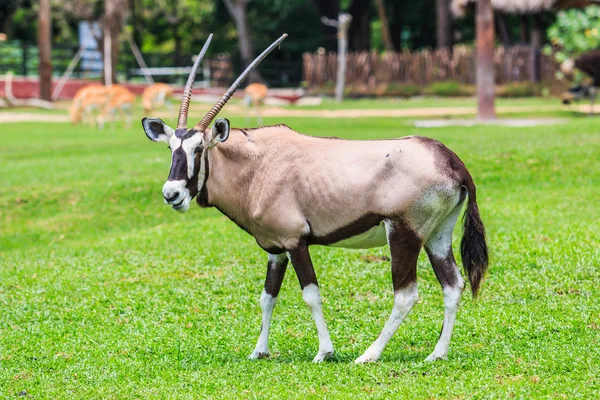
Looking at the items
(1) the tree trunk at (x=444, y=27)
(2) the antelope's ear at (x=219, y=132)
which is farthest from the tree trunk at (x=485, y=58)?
(1) the tree trunk at (x=444, y=27)

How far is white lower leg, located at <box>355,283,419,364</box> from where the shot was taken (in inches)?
242

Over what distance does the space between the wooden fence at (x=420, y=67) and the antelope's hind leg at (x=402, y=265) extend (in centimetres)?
3005

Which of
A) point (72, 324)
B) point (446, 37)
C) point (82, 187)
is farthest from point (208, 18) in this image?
point (72, 324)

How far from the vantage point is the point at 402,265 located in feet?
20.0

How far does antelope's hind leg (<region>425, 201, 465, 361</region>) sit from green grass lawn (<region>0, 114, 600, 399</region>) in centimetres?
16

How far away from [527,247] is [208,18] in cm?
4329

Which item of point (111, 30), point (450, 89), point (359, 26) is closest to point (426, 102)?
point (450, 89)

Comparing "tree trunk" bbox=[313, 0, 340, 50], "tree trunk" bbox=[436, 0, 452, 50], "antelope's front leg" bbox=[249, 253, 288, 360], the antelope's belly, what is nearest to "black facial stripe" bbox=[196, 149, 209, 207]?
"antelope's front leg" bbox=[249, 253, 288, 360]

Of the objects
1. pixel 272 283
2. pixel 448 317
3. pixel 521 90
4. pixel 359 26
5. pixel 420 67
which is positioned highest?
pixel 359 26

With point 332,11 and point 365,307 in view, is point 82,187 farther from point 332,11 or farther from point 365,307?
point 332,11

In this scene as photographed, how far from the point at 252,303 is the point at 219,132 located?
2401mm

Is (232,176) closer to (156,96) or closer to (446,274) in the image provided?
(446,274)

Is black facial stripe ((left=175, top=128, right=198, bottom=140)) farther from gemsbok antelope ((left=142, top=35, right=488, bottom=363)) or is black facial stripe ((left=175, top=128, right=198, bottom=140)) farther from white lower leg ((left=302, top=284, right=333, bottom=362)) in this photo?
white lower leg ((left=302, top=284, right=333, bottom=362))

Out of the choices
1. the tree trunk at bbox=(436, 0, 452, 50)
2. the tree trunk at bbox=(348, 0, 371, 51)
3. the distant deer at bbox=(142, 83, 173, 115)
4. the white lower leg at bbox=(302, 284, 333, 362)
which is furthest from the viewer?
the tree trunk at bbox=(348, 0, 371, 51)
